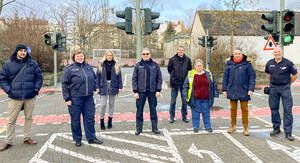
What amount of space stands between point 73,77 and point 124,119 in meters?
2.85

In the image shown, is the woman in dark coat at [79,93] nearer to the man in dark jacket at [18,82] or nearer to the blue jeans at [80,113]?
the blue jeans at [80,113]

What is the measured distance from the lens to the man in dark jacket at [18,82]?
5082mm

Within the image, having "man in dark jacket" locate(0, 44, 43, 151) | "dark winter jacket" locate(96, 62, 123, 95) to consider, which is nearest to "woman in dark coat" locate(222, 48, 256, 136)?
"dark winter jacket" locate(96, 62, 123, 95)

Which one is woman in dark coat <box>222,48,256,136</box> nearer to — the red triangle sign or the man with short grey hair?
the man with short grey hair

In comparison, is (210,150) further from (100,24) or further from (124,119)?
(100,24)

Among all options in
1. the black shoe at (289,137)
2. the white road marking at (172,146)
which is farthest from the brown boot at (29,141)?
the black shoe at (289,137)

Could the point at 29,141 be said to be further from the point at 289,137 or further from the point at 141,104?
the point at 289,137

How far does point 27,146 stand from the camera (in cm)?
537

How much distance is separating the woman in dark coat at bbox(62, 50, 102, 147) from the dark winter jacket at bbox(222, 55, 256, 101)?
9.51 ft

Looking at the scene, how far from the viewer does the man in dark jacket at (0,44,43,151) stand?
16.7 ft

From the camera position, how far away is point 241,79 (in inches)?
227

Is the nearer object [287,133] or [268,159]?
[268,159]

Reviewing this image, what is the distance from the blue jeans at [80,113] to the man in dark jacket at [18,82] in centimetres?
81

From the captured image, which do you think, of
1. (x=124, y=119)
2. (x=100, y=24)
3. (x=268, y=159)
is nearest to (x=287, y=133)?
(x=268, y=159)
